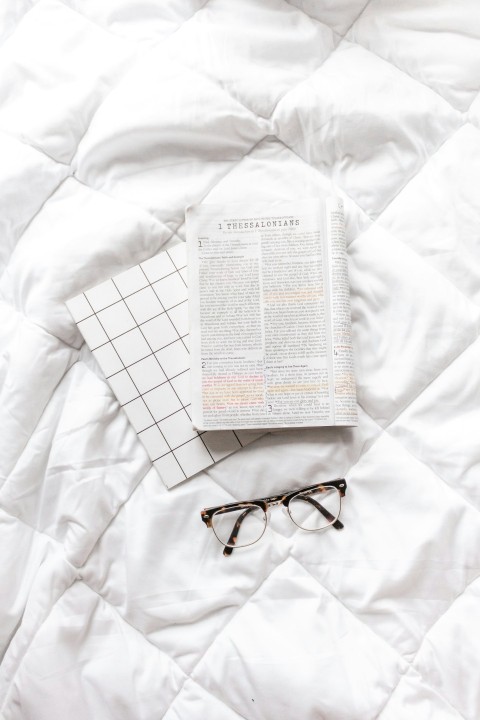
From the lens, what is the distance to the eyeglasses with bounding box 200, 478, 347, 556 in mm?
698

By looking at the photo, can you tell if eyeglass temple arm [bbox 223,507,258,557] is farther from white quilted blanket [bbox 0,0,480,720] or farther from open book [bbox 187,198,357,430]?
open book [bbox 187,198,357,430]

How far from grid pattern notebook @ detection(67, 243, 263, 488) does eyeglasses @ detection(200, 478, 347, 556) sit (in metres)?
0.06

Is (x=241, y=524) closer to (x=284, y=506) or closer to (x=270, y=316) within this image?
(x=284, y=506)

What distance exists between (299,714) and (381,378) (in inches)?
15.0

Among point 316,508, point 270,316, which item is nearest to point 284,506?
point 316,508

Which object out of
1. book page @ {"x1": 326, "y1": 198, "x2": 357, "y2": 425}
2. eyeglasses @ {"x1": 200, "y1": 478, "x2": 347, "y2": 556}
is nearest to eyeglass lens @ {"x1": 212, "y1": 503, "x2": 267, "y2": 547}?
eyeglasses @ {"x1": 200, "y1": 478, "x2": 347, "y2": 556}

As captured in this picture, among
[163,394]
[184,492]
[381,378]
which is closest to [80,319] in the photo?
[163,394]

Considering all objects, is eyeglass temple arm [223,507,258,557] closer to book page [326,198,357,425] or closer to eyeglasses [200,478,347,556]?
eyeglasses [200,478,347,556]

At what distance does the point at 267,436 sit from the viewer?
0.74 meters

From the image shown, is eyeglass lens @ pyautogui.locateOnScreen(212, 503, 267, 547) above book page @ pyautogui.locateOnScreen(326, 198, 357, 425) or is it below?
below

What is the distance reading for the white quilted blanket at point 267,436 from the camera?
665mm

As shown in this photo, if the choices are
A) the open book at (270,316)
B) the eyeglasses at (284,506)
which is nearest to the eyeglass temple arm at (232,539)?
the eyeglasses at (284,506)

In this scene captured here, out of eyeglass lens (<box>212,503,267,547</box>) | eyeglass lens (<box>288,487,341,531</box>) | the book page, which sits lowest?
eyeglass lens (<box>288,487,341,531</box>)

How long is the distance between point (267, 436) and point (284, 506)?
3.3 inches
